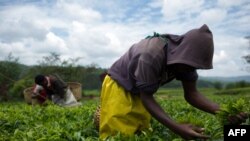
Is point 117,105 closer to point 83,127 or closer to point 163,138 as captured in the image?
point 163,138

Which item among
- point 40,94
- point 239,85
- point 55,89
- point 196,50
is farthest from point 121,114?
point 239,85

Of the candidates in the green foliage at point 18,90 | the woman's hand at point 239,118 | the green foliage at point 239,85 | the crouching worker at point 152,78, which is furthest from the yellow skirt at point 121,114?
the green foliage at point 239,85

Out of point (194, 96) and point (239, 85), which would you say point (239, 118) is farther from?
point (239, 85)

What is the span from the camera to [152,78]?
370 centimetres

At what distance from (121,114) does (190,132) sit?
853mm

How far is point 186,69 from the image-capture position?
12.6ft

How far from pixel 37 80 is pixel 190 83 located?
21.7 ft

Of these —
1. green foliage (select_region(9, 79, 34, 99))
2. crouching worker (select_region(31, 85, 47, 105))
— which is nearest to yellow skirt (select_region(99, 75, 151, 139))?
crouching worker (select_region(31, 85, 47, 105))

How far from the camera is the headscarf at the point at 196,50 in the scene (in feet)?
11.9

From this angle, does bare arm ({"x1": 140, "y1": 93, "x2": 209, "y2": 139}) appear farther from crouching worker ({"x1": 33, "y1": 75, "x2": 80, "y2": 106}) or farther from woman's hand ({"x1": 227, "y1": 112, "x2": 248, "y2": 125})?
crouching worker ({"x1": 33, "y1": 75, "x2": 80, "y2": 106})

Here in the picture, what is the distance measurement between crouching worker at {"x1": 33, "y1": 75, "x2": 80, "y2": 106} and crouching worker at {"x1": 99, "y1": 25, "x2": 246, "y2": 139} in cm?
617

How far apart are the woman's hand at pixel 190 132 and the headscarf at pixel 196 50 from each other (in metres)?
0.48

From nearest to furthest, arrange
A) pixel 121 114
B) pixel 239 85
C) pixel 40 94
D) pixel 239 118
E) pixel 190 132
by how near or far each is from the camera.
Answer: pixel 239 118 → pixel 190 132 → pixel 121 114 → pixel 40 94 → pixel 239 85

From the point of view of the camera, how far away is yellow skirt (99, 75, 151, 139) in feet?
13.6
